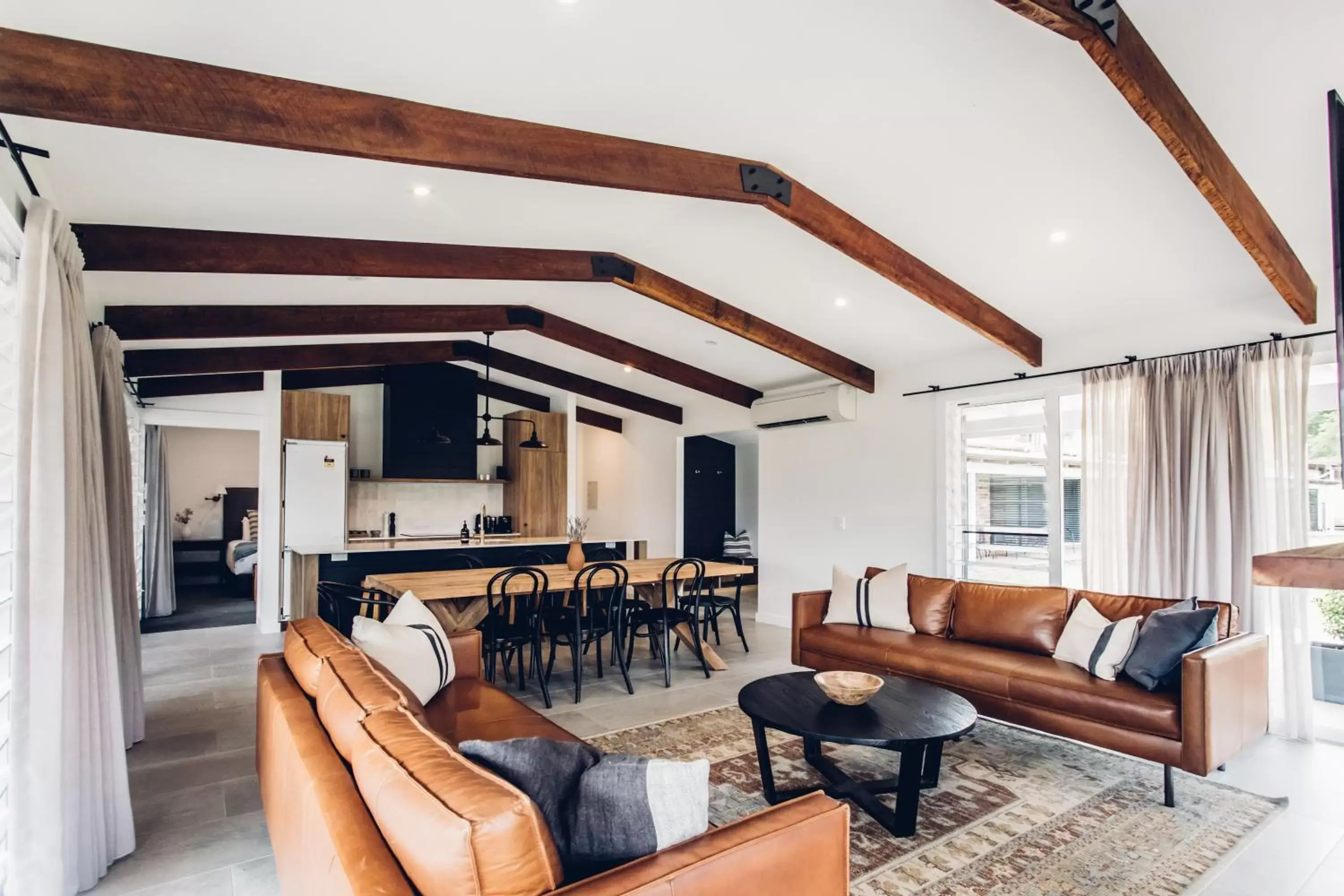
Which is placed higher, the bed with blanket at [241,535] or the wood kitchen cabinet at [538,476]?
the wood kitchen cabinet at [538,476]

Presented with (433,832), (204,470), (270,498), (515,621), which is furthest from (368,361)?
(433,832)

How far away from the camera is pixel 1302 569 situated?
0.63m

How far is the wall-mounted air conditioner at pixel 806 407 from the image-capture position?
20.8 feet

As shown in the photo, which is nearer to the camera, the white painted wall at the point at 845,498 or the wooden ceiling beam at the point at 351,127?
the wooden ceiling beam at the point at 351,127

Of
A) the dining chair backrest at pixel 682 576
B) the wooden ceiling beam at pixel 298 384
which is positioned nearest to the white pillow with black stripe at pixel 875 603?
the dining chair backrest at pixel 682 576

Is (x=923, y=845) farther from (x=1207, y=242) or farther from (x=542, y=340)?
(x=542, y=340)

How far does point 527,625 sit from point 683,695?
1109mm

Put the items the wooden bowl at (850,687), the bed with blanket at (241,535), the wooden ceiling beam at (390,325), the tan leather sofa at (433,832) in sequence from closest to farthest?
the tan leather sofa at (433,832)
the wooden bowl at (850,687)
the wooden ceiling beam at (390,325)
the bed with blanket at (241,535)

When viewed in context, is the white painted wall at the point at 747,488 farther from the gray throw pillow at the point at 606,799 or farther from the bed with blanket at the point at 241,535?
the gray throw pillow at the point at 606,799

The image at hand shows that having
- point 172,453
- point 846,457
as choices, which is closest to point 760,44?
point 846,457

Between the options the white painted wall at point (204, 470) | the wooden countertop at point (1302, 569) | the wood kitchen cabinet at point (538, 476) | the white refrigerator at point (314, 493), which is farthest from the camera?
the white painted wall at point (204, 470)

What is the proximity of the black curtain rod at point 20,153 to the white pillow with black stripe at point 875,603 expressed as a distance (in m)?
4.37

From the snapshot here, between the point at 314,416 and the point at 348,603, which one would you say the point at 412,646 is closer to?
the point at 348,603

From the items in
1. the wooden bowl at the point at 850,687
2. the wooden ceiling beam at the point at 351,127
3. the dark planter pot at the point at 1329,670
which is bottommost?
the dark planter pot at the point at 1329,670
